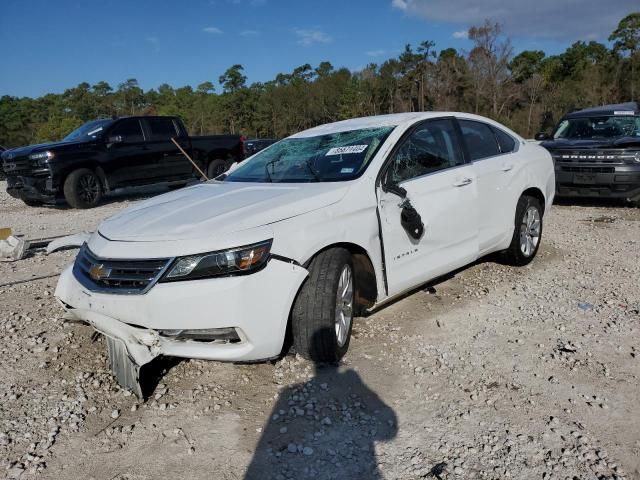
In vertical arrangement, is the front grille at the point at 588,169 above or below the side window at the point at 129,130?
below

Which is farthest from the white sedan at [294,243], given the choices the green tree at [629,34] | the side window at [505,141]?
the green tree at [629,34]

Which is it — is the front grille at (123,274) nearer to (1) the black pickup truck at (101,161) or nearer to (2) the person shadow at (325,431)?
(2) the person shadow at (325,431)

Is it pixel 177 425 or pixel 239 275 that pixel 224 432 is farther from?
pixel 239 275

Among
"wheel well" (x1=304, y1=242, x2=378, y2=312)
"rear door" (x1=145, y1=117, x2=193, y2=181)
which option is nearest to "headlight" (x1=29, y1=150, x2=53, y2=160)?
"rear door" (x1=145, y1=117, x2=193, y2=181)

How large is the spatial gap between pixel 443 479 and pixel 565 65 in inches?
2849

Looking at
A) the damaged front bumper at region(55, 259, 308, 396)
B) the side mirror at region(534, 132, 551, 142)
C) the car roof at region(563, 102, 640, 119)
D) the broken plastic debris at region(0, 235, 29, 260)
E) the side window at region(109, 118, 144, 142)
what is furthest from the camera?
the side window at region(109, 118, 144, 142)

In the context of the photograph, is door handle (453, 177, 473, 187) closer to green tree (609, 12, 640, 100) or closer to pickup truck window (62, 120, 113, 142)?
pickup truck window (62, 120, 113, 142)

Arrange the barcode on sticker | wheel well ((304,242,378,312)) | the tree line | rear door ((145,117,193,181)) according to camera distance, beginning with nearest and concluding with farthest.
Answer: wheel well ((304,242,378,312)), the barcode on sticker, rear door ((145,117,193,181)), the tree line

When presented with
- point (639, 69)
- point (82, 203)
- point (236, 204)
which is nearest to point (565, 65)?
point (639, 69)

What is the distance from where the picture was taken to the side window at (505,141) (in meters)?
5.20

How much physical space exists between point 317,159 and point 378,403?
1938 mm

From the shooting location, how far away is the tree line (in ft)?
154

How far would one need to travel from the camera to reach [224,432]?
2.86m

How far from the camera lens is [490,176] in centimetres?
470
